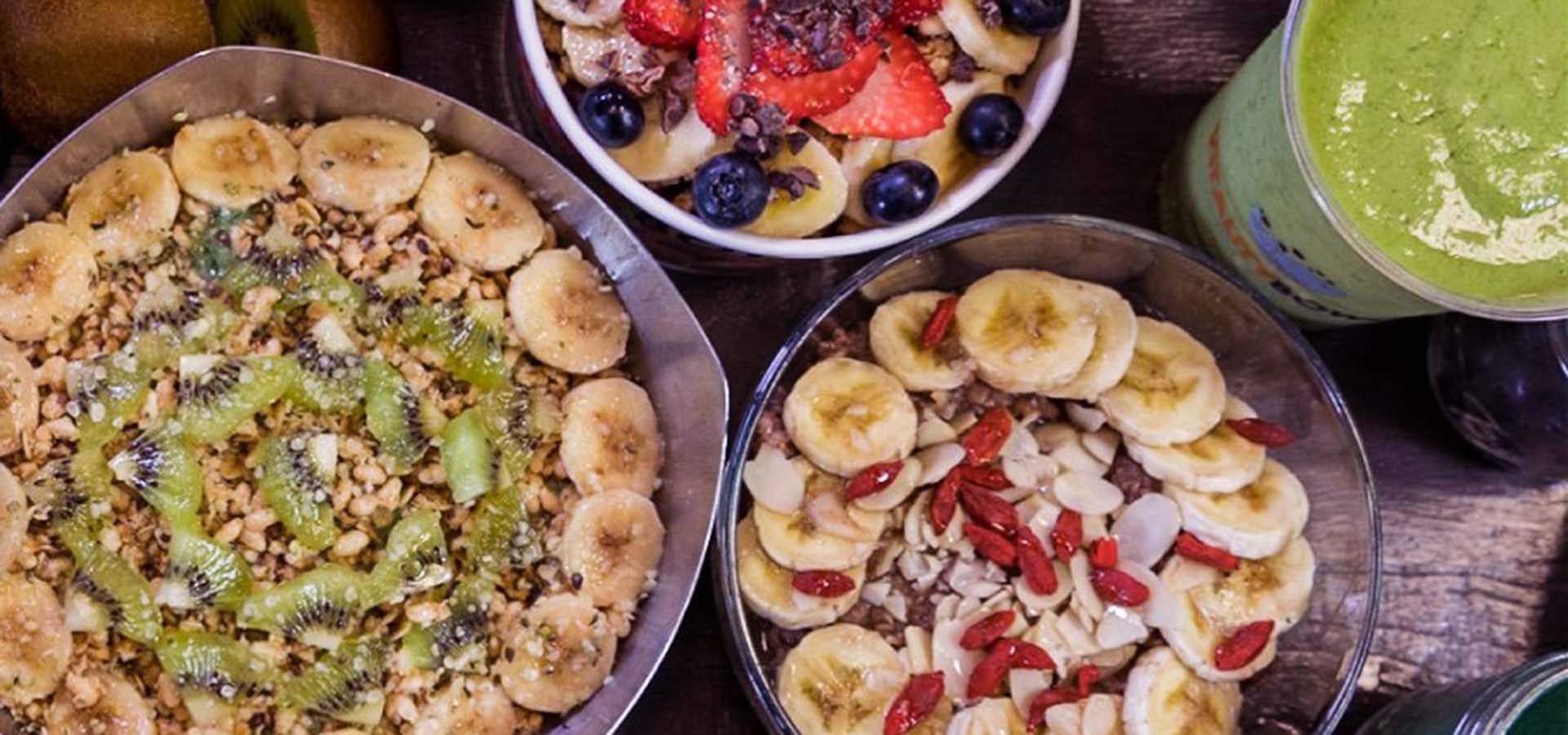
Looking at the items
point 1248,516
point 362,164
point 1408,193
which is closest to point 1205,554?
point 1248,516

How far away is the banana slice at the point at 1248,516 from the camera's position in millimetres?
1596

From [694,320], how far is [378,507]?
1.00 feet

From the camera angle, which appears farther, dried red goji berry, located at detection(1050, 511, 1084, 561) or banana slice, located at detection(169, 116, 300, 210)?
dried red goji berry, located at detection(1050, 511, 1084, 561)

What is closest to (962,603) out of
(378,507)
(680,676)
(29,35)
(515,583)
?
(680,676)

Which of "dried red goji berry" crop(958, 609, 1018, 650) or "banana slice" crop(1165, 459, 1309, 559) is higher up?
"banana slice" crop(1165, 459, 1309, 559)

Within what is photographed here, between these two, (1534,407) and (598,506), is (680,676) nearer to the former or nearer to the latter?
(598,506)

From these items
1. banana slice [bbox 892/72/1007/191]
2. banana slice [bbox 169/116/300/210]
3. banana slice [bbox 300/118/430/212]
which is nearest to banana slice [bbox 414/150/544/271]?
banana slice [bbox 300/118/430/212]

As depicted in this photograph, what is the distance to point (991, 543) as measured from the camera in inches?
61.6

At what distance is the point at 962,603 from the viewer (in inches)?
62.1

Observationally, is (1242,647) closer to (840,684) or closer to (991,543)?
(991,543)

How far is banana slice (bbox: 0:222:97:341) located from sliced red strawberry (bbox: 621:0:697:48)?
479mm

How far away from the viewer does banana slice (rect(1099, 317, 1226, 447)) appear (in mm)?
1595

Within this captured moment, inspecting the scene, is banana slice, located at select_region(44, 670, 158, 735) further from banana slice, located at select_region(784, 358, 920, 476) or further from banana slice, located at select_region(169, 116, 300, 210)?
banana slice, located at select_region(784, 358, 920, 476)

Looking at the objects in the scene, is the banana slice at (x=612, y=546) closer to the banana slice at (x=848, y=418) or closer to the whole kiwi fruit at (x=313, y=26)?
the banana slice at (x=848, y=418)
